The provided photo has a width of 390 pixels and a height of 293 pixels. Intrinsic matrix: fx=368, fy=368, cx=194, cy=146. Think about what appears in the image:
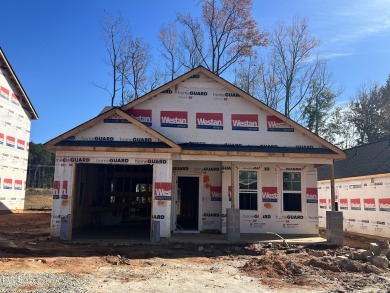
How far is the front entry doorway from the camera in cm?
1641

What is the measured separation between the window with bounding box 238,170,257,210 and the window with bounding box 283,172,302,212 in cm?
125

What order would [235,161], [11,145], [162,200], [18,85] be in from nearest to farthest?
1. [162,200]
2. [235,161]
3. [11,145]
4. [18,85]

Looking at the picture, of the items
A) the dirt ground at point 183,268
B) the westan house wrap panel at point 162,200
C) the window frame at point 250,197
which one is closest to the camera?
the dirt ground at point 183,268

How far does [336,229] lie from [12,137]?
21.2 m

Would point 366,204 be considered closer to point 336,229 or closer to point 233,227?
point 336,229

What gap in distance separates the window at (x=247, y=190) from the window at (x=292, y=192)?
125 cm

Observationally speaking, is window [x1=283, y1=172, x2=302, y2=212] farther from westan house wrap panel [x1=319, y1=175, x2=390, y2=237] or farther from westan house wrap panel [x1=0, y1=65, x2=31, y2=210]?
westan house wrap panel [x1=0, y1=65, x2=31, y2=210]

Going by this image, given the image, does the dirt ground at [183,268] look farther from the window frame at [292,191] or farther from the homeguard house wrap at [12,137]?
the homeguard house wrap at [12,137]

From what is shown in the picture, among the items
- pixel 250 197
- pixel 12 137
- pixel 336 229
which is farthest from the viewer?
pixel 12 137

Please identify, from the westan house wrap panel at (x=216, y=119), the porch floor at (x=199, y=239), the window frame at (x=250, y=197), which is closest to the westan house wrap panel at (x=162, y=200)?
the porch floor at (x=199, y=239)

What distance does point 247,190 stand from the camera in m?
15.1

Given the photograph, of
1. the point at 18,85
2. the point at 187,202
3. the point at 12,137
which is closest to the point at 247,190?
the point at 187,202

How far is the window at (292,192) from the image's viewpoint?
15156mm

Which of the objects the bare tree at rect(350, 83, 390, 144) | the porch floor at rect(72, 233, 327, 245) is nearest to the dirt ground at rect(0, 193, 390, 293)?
the porch floor at rect(72, 233, 327, 245)
